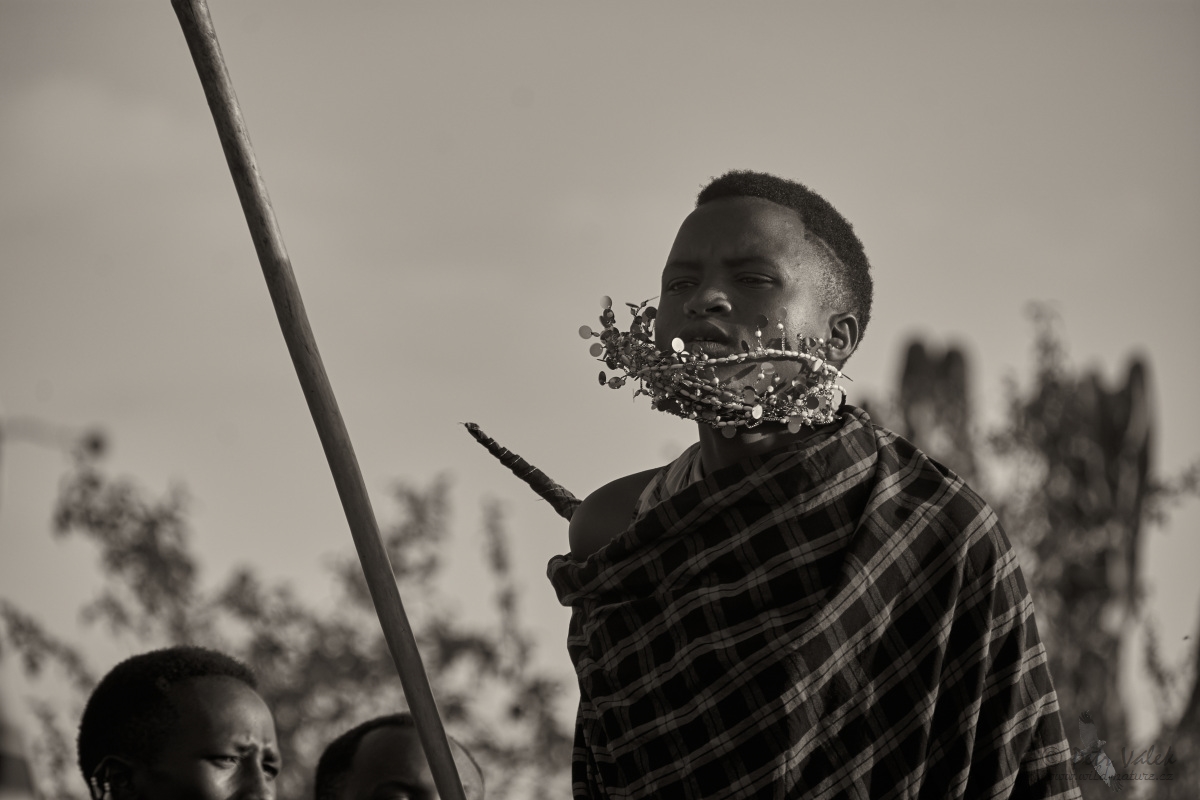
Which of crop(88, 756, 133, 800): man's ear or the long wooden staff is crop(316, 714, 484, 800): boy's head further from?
the long wooden staff

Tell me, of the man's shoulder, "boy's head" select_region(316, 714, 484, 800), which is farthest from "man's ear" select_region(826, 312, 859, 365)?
"boy's head" select_region(316, 714, 484, 800)

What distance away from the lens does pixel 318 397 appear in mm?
3184

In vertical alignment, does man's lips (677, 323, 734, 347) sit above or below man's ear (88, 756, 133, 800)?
above

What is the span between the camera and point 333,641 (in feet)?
39.4

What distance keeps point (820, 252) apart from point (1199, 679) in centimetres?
558

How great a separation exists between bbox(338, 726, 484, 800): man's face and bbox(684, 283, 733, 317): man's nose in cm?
211

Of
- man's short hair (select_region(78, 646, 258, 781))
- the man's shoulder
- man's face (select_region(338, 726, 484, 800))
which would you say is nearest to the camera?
the man's shoulder

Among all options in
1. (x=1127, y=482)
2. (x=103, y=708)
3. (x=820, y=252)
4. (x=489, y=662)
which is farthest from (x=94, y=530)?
(x=820, y=252)

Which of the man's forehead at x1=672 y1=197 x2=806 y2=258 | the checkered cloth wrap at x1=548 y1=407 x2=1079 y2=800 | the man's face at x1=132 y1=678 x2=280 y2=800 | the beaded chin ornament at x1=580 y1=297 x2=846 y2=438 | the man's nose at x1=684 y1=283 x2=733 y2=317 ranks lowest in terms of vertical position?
the checkered cloth wrap at x1=548 y1=407 x2=1079 y2=800

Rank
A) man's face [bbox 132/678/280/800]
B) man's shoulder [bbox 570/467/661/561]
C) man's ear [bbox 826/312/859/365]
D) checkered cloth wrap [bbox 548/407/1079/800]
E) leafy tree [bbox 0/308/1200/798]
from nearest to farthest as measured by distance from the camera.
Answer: checkered cloth wrap [bbox 548/407/1079/800]
man's ear [bbox 826/312/859/365]
man's shoulder [bbox 570/467/661/561]
man's face [bbox 132/678/280/800]
leafy tree [bbox 0/308/1200/798]

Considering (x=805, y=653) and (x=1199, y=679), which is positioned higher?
(x=805, y=653)

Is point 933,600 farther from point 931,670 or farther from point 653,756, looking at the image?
point 653,756

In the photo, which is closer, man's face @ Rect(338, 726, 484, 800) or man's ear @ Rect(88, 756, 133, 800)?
man's ear @ Rect(88, 756, 133, 800)

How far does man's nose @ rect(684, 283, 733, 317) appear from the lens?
316 centimetres
